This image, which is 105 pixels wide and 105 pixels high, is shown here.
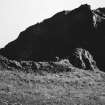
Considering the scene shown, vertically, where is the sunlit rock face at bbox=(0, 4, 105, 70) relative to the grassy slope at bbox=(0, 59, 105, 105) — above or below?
above

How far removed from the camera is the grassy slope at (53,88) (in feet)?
63.7

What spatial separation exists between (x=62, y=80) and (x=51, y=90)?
4.92 metres

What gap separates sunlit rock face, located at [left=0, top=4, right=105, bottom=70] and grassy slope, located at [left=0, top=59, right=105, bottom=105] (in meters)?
6.83

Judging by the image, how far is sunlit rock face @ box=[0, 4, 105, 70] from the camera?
133 feet

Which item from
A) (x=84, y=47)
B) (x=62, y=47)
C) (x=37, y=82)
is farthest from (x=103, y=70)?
(x=37, y=82)

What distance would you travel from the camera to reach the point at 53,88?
24953 mm

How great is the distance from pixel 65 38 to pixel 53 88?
18286 millimetres

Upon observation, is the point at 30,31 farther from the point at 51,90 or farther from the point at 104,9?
the point at 51,90

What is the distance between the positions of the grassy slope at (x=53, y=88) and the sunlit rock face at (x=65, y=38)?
6.83 meters

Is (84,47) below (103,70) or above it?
above

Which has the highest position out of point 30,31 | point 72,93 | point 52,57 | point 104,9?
point 104,9

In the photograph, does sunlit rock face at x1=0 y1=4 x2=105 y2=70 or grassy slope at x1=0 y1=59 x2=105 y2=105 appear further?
sunlit rock face at x1=0 y1=4 x2=105 y2=70

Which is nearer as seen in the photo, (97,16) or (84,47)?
(84,47)

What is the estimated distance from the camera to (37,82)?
26.6 metres
